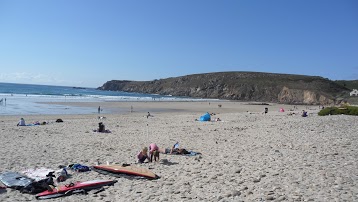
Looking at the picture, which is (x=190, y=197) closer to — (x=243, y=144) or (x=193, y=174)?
(x=193, y=174)

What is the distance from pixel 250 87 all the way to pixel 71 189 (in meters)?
87.9

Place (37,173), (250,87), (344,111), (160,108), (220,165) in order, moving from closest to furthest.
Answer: (37,173) < (220,165) < (344,111) < (160,108) < (250,87)

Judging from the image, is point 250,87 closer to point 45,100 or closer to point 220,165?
point 45,100

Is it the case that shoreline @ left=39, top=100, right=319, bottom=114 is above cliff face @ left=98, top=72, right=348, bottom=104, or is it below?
below

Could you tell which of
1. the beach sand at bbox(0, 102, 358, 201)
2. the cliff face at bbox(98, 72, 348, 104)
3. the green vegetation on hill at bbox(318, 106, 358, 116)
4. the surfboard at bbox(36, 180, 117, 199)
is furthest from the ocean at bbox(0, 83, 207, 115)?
the surfboard at bbox(36, 180, 117, 199)

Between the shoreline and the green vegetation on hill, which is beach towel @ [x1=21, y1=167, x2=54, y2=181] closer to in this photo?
the green vegetation on hill

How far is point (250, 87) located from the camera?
91000 millimetres

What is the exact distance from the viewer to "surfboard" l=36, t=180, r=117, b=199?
6295mm

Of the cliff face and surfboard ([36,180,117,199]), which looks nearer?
surfboard ([36,180,117,199])

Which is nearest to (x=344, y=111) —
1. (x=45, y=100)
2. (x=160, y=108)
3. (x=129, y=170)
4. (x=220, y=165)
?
(x=220, y=165)

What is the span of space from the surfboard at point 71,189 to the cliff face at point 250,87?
219 feet

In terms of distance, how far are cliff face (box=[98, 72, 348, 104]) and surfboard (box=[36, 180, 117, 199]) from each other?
6682 centimetres

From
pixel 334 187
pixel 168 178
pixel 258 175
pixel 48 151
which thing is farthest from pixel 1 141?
pixel 334 187

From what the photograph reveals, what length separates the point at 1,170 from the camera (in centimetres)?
821
